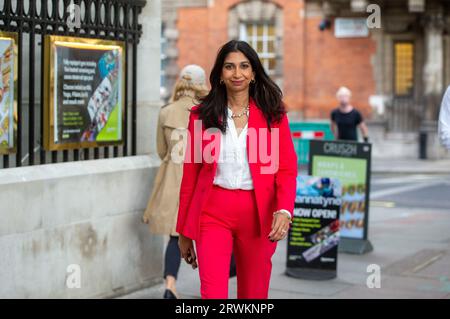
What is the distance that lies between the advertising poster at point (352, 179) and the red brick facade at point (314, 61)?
17600 millimetres

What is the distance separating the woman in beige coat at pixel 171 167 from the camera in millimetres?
7965

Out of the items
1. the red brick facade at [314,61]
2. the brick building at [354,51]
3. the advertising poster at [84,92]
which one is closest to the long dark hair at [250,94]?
the advertising poster at [84,92]

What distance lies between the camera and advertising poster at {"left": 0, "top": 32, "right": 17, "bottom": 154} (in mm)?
6973

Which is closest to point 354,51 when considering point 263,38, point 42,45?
point 263,38

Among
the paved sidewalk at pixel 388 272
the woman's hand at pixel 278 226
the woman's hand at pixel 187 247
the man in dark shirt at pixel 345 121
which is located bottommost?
the paved sidewalk at pixel 388 272

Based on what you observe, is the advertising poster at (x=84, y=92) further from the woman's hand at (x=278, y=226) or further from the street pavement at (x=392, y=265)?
the woman's hand at (x=278, y=226)

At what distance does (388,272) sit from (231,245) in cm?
448

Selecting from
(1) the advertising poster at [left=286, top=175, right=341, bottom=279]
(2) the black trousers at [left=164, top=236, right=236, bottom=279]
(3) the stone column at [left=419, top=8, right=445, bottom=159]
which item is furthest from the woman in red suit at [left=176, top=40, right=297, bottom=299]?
(3) the stone column at [left=419, top=8, right=445, bottom=159]

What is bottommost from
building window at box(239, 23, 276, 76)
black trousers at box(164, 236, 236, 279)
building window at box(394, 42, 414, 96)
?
black trousers at box(164, 236, 236, 279)

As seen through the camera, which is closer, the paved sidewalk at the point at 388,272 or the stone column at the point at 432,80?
the paved sidewalk at the point at 388,272

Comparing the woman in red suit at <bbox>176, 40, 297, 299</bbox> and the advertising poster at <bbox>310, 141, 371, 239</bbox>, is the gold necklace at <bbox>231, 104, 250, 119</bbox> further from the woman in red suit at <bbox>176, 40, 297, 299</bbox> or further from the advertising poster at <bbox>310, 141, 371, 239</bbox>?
the advertising poster at <bbox>310, 141, 371, 239</bbox>

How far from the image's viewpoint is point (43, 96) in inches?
293

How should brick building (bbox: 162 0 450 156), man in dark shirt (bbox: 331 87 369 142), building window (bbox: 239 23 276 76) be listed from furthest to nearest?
1. building window (bbox: 239 23 276 76)
2. brick building (bbox: 162 0 450 156)
3. man in dark shirt (bbox: 331 87 369 142)

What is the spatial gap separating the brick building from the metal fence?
1892cm
